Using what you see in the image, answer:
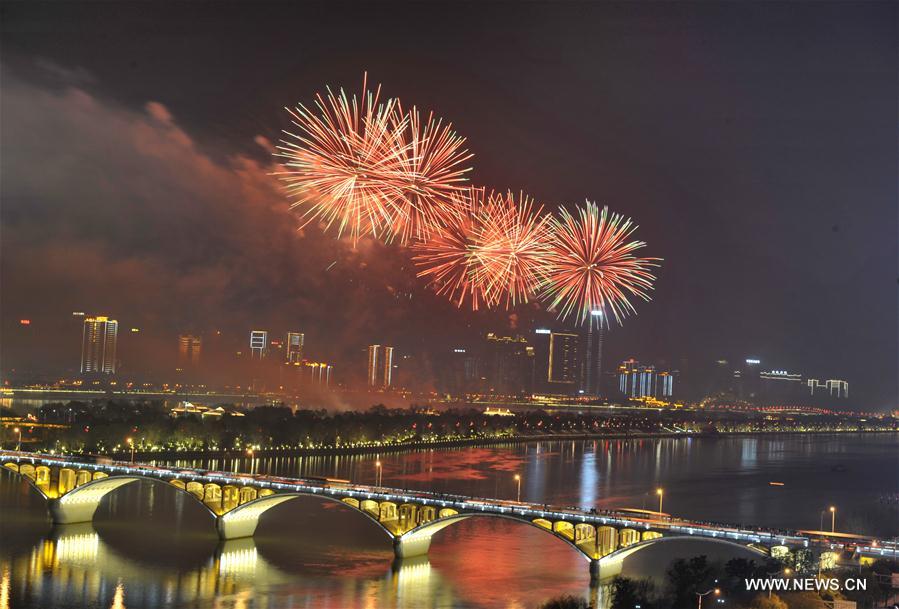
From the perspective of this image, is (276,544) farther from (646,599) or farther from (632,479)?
(632,479)

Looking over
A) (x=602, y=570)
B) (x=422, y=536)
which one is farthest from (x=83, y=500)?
(x=602, y=570)

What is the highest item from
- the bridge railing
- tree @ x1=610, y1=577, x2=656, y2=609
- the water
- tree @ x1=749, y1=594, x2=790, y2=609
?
the bridge railing

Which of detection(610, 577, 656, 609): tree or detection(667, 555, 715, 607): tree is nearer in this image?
detection(667, 555, 715, 607): tree

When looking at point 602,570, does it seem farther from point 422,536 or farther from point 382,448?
point 382,448

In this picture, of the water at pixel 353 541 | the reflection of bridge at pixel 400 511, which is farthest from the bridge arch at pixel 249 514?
the water at pixel 353 541

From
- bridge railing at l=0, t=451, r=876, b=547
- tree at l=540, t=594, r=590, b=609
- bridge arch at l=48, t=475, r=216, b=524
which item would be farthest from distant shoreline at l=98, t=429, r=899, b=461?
tree at l=540, t=594, r=590, b=609

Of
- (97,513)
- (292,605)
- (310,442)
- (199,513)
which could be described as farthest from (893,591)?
(310,442)

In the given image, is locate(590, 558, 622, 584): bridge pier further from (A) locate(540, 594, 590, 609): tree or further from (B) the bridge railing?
(A) locate(540, 594, 590, 609): tree

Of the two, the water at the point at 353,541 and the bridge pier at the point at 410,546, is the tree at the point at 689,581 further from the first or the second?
the bridge pier at the point at 410,546
